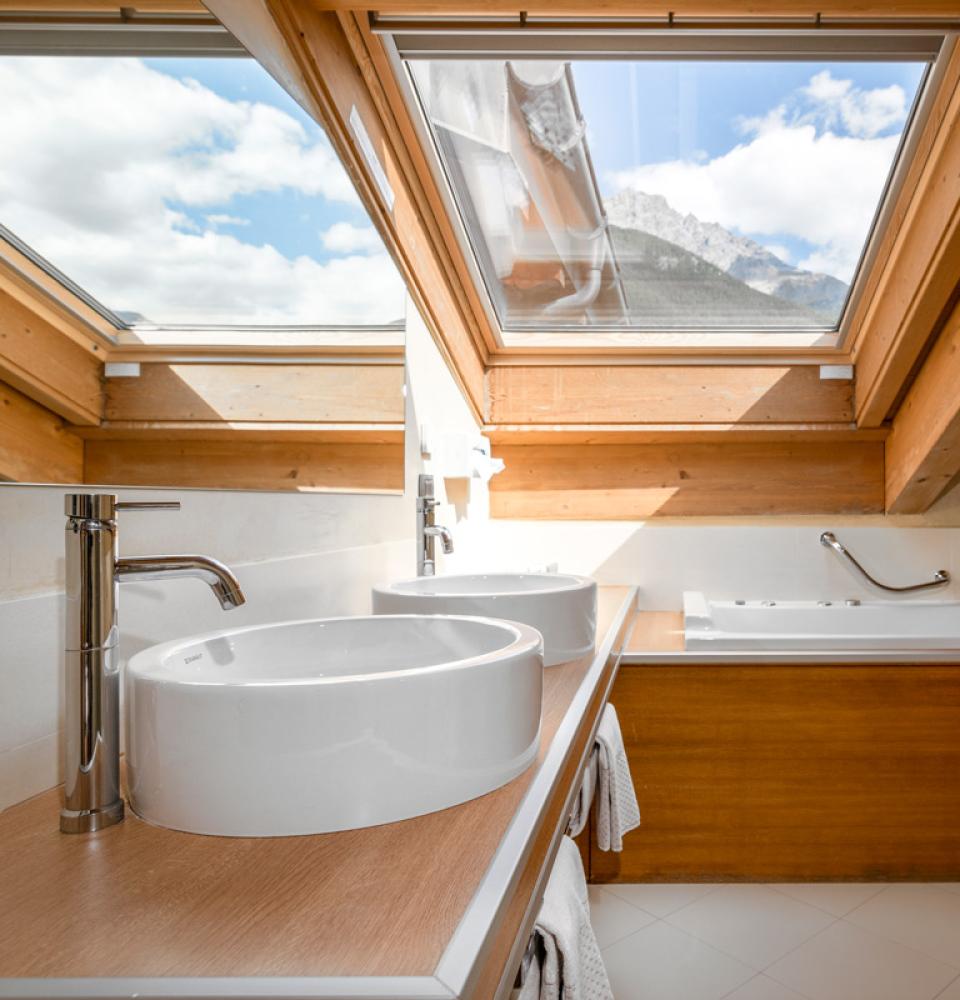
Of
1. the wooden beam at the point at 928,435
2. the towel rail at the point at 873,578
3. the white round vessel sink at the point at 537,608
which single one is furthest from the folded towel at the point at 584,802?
the towel rail at the point at 873,578

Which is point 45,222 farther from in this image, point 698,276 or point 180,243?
point 698,276

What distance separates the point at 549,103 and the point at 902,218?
1.18 meters

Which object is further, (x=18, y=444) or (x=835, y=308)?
(x=835, y=308)

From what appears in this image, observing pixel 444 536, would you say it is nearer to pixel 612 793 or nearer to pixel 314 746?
pixel 612 793

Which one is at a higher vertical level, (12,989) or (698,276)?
(698,276)

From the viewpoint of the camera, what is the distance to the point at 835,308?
3123 millimetres

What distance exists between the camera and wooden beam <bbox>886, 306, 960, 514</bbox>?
9.01ft

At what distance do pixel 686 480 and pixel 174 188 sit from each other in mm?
2887

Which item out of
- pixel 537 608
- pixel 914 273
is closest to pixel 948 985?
pixel 537 608

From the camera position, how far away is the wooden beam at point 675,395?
3.33 meters

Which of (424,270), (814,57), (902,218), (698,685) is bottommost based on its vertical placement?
(698,685)

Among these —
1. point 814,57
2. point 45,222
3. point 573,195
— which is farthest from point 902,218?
point 45,222

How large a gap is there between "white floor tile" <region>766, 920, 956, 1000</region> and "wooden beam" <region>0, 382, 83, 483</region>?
2.03 m

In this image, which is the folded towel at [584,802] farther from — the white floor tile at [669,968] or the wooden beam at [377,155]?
the wooden beam at [377,155]
